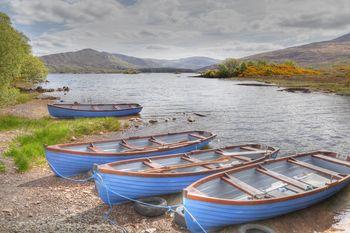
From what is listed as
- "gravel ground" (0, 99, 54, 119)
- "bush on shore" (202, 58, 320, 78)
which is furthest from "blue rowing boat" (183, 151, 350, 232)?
"bush on shore" (202, 58, 320, 78)

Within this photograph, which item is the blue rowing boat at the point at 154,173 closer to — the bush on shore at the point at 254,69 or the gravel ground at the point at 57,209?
the gravel ground at the point at 57,209

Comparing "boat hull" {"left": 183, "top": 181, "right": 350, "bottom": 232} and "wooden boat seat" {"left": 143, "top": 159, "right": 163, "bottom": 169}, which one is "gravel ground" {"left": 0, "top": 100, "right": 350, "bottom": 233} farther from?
"wooden boat seat" {"left": 143, "top": 159, "right": 163, "bottom": 169}

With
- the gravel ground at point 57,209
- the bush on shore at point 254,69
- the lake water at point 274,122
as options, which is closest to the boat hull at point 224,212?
the gravel ground at point 57,209

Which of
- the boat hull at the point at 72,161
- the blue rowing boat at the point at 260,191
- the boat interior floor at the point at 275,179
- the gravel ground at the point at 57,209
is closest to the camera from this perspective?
the blue rowing boat at the point at 260,191

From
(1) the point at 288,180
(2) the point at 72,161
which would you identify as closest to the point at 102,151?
(2) the point at 72,161

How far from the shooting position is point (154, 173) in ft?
47.7

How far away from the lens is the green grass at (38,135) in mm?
19922

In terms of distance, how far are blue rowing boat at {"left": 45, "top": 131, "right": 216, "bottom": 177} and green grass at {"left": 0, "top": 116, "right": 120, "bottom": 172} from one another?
2523 millimetres

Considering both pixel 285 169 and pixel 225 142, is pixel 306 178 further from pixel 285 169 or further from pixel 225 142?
pixel 225 142

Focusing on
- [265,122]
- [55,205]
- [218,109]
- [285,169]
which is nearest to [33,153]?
[55,205]

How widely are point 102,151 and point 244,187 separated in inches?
378

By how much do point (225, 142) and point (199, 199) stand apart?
18096 mm

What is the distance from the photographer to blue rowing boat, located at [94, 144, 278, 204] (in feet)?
46.0

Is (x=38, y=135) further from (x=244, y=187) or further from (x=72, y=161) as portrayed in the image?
(x=244, y=187)
